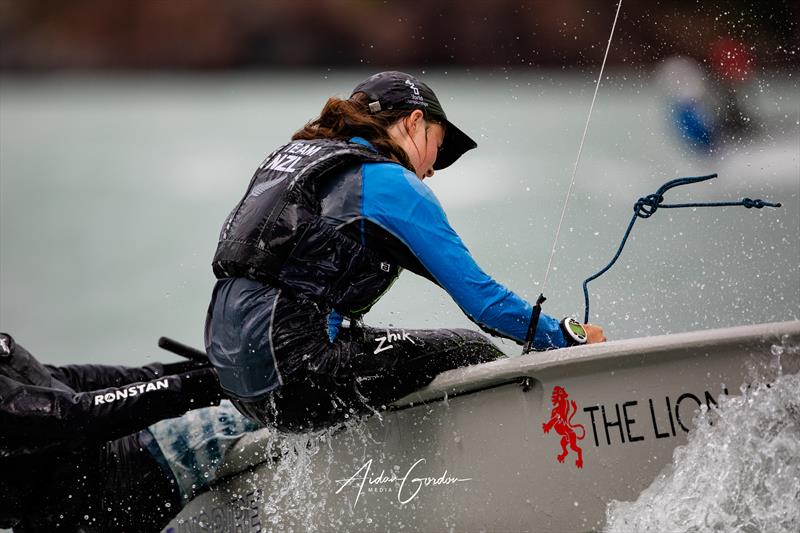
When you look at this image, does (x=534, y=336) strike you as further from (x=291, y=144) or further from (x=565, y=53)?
(x=565, y=53)

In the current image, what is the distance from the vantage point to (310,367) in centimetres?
300

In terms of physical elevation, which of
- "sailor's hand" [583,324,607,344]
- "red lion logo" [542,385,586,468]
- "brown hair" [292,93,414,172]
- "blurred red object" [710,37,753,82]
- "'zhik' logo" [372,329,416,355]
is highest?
"blurred red object" [710,37,753,82]

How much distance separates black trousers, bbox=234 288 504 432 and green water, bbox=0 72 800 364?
113 centimetres

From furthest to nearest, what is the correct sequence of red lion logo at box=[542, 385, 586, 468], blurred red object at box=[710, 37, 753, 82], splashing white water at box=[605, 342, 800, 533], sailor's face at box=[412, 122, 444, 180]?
blurred red object at box=[710, 37, 753, 82] < sailor's face at box=[412, 122, 444, 180] < red lion logo at box=[542, 385, 586, 468] < splashing white water at box=[605, 342, 800, 533]

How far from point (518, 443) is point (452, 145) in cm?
90

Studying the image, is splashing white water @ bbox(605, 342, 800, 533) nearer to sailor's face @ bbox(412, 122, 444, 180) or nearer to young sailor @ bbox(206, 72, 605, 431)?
young sailor @ bbox(206, 72, 605, 431)

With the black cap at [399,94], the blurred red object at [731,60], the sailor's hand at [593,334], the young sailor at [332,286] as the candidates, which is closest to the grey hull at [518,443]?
the young sailor at [332,286]

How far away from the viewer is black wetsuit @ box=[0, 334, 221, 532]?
10.5 feet

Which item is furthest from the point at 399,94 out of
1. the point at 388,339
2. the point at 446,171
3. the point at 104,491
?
the point at 446,171

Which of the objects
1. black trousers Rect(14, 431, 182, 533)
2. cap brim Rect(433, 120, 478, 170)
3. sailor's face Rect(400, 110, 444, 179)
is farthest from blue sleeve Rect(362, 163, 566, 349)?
black trousers Rect(14, 431, 182, 533)

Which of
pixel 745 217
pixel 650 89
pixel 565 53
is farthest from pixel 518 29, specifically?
pixel 745 217

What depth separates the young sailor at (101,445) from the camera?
3201 mm

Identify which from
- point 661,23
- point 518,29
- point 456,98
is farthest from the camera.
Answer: point 518,29

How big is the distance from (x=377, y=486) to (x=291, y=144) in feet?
2.99
